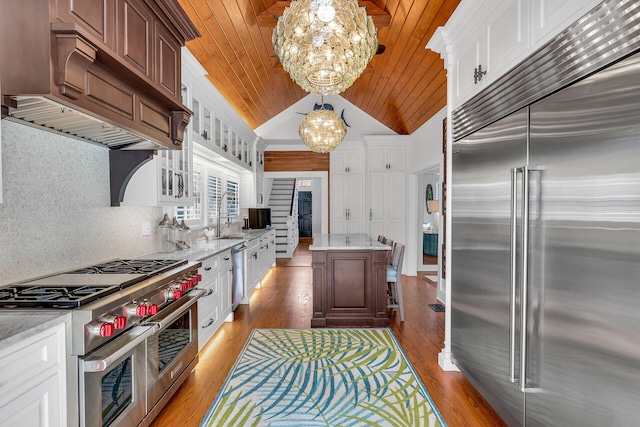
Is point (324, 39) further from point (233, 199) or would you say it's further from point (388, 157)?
point (388, 157)

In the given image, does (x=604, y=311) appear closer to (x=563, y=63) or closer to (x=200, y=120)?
(x=563, y=63)

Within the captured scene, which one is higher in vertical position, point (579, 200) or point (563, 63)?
point (563, 63)

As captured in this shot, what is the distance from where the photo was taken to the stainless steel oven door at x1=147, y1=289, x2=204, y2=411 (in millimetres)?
1863

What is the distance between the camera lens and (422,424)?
198 cm

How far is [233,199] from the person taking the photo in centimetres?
603

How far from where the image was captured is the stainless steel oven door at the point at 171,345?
1.86 m

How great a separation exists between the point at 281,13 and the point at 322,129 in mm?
1465

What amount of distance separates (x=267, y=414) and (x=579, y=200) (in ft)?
6.80

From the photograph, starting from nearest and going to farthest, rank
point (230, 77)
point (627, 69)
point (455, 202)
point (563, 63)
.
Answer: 1. point (627, 69)
2. point (563, 63)
3. point (455, 202)
4. point (230, 77)

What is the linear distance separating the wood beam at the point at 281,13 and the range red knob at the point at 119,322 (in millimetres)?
2811

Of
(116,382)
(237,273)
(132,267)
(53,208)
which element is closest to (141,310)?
(116,382)

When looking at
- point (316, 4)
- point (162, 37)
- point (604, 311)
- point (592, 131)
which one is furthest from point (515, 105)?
point (162, 37)

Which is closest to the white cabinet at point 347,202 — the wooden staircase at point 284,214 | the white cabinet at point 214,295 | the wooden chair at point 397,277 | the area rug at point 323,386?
the wooden staircase at point 284,214

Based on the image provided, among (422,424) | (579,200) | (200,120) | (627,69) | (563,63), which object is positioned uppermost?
(200,120)
